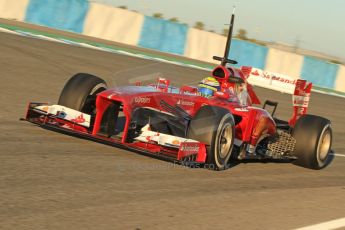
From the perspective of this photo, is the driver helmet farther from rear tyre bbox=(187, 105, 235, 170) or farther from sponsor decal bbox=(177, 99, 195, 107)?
rear tyre bbox=(187, 105, 235, 170)

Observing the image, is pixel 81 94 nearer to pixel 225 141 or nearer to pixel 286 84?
pixel 225 141

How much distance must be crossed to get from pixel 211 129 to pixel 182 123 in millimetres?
724

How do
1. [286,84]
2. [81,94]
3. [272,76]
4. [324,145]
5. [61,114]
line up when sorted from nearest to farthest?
1. [61,114]
2. [81,94]
3. [324,145]
4. [272,76]
5. [286,84]

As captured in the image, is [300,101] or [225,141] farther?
[300,101]

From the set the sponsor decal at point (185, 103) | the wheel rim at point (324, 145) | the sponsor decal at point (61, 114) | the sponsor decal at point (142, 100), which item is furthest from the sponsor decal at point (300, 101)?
the sponsor decal at point (61, 114)

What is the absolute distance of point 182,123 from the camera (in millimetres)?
7711

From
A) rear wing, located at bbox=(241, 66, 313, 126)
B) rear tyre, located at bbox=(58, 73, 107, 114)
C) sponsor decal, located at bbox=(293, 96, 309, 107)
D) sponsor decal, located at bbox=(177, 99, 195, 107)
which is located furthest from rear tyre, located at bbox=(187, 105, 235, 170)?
sponsor decal, located at bbox=(293, 96, 309, 107)

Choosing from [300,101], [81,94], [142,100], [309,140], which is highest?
[300,101]

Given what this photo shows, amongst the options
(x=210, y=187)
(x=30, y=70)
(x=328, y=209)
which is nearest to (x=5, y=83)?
(x=30, y=70)

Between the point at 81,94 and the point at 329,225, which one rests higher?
the point at 81,94

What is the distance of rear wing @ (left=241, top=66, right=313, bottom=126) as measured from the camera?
9.73m

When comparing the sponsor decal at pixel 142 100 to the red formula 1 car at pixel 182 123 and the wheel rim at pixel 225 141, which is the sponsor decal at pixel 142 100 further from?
the wheel rim at pixel 225 141

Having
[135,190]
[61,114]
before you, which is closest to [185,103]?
[61,114]

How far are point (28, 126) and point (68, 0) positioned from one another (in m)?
21.3
